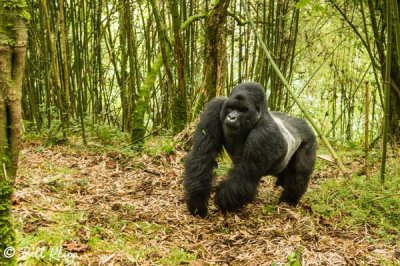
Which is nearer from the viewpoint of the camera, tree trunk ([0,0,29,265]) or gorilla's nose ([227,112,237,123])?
tree trunk ([0,0,29,265])

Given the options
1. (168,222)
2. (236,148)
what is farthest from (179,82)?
(168,222)

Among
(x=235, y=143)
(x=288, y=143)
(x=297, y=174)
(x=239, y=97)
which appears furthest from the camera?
(x=297, y=174)

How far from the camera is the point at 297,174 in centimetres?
394

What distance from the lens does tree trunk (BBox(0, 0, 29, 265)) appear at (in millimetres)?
1654

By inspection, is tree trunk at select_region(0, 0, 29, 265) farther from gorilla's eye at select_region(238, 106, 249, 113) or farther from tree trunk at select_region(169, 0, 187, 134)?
tree trunk at select_region(169, 0, 187, 134)

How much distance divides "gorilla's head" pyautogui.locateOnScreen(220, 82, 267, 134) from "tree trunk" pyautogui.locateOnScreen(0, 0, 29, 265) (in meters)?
1.84

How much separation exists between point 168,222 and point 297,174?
1.22 metres

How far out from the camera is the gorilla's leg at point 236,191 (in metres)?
3.33

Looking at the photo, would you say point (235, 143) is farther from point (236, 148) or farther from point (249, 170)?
point (249, 170)

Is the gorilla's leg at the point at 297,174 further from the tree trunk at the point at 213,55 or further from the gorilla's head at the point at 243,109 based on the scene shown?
the tree trunk at the point at 213,55

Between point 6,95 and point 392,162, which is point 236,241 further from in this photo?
point 392,162

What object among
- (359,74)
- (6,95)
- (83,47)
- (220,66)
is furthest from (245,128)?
(359,74)

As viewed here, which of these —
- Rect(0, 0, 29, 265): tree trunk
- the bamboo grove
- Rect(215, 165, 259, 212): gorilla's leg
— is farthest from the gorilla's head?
Rect(0, 0, 29, 265): tree trunk

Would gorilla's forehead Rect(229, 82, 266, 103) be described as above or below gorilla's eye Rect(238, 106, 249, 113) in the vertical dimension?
above
